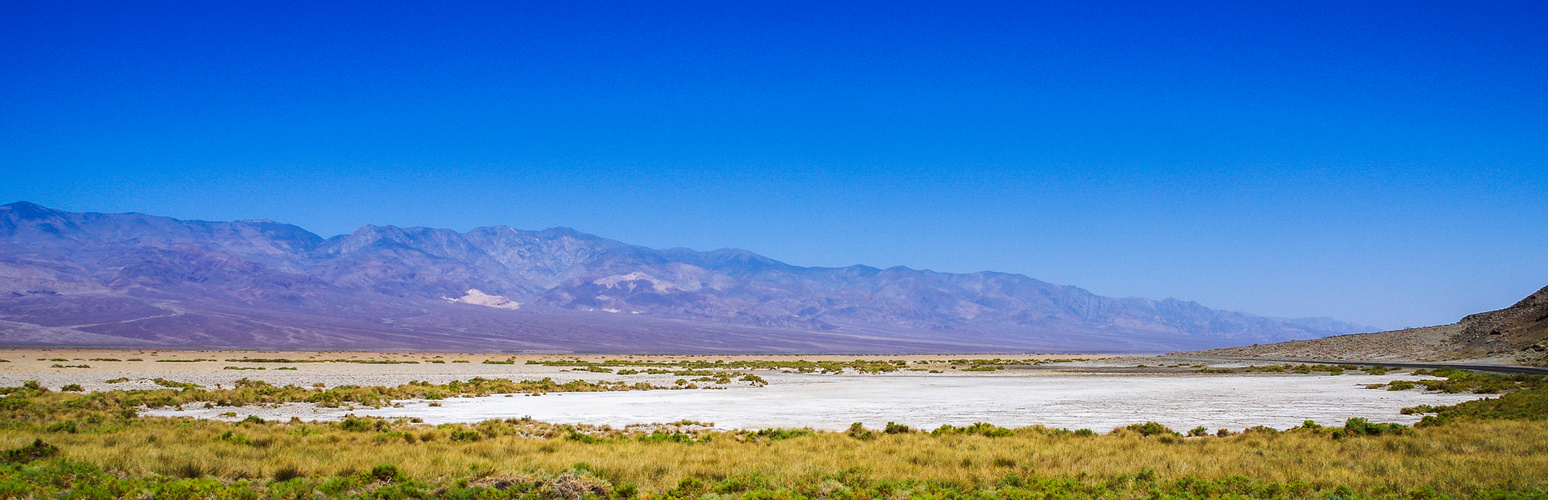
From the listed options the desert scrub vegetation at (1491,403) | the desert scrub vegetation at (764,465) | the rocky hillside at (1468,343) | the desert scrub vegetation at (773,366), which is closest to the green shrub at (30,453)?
the desert scrub vegetation at (764,465)

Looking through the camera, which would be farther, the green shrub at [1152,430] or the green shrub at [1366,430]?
the green shrub at [1152,430]

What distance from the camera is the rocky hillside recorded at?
62062 mm

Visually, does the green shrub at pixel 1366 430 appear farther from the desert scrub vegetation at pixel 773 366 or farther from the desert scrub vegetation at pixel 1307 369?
the desert scrub vegetation at pixel 773 366

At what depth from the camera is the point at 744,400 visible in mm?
34625

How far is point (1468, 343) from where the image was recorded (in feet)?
238

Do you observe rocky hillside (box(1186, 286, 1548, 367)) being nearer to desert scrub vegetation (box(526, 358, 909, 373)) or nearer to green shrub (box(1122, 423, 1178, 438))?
desert scrub vegetation (box(526, 358, 909, 373))

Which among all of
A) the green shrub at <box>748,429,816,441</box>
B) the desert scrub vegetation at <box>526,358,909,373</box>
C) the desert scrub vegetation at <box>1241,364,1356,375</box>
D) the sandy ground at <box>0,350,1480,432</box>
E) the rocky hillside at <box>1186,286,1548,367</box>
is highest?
the rocky hillside at <box>1186,286,1548,367</box>

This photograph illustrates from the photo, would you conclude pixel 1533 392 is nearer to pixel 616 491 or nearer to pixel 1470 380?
pixel 1470 380

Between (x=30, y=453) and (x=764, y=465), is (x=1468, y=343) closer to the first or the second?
(x=764, y=465)

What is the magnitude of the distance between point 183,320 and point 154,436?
222613 mm

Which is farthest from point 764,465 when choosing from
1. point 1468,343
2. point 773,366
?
point 1468,343

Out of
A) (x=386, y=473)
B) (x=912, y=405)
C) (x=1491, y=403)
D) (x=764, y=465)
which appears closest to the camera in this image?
(x=386, y=473)

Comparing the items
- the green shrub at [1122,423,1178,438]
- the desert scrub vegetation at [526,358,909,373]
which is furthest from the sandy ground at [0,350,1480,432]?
the desert scrub vegetation at [526,358,909,373]

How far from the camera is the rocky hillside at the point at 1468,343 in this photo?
204ft
